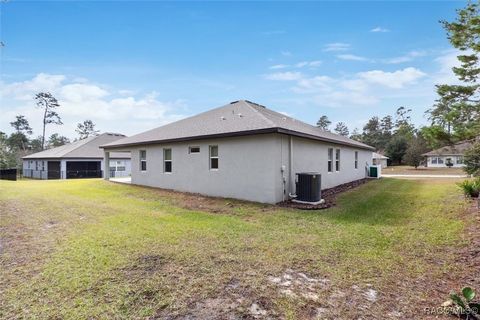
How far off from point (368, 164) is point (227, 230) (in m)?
20.6

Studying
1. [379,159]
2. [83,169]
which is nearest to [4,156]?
[83,169]

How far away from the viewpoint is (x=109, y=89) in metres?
18.6

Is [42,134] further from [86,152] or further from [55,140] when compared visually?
[86,152]

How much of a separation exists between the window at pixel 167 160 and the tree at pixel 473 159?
1251 cm

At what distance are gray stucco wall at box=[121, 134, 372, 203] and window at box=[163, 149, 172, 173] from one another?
193 millimetres

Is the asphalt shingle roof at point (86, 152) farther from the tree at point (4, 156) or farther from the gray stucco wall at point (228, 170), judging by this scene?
the gray stucco wall at point (228, 170)

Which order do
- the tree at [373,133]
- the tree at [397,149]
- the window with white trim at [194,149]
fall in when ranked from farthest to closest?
the tree at [373,133]
the tree at [397,149]
the window with white trim at [194,149]

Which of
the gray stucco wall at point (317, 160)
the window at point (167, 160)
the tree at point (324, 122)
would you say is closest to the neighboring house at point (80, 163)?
the window at point (167, 160)

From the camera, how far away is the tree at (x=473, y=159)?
29.7 feet

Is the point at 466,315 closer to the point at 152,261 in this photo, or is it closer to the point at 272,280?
the point at 272,280

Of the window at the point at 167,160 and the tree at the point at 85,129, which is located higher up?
the tree at the point at 85,129

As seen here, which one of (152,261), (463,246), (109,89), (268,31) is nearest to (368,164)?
(268,31)

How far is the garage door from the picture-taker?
2762cm

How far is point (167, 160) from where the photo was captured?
1407 centimetres
